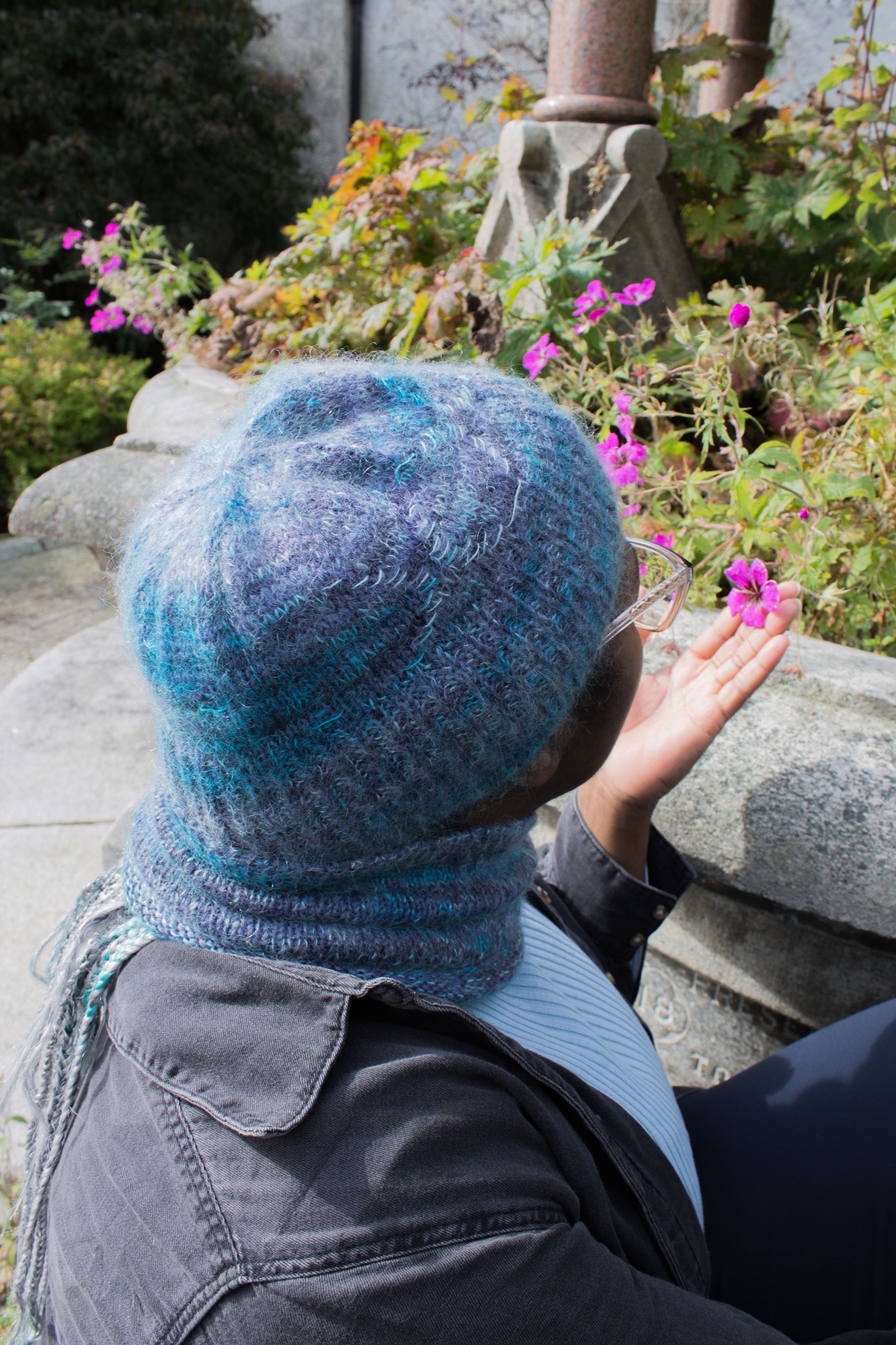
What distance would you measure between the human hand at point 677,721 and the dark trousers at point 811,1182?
381mm

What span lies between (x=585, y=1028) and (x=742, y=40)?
488 cm

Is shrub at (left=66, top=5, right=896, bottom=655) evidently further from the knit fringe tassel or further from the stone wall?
the knit fringe tassel

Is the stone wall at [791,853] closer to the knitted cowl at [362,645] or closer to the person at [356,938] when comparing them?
the person at [356,938]

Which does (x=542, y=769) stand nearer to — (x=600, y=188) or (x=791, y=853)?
(x=791, y=853)

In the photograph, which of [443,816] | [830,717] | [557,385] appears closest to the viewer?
[443,816]

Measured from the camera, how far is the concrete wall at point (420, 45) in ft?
19.6

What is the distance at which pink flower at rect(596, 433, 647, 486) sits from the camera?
160cm

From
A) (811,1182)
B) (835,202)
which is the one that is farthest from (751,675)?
(835,202)

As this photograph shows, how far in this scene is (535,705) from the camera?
82cm

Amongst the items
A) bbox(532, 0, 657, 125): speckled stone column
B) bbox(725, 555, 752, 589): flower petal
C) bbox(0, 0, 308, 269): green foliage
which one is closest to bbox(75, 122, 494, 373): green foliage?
bbox(532, 0, 657, 125): speckled stone column

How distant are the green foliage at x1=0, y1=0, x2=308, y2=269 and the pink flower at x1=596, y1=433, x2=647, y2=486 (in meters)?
7.81

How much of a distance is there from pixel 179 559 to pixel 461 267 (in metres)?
2.29

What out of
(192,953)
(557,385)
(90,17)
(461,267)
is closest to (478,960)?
(192,953)

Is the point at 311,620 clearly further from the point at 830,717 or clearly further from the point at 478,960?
the point at 830,717
